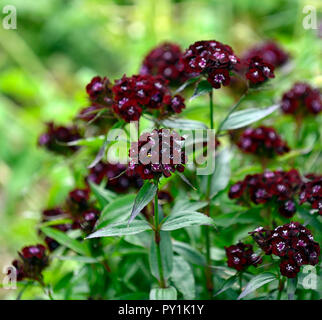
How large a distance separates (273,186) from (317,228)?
0.13 metres

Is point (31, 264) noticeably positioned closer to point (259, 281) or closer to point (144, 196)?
point (144, 196)

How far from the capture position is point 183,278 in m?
1.13

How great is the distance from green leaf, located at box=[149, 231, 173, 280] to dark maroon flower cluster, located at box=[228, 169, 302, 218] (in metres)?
0.20

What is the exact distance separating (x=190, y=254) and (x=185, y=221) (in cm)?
20

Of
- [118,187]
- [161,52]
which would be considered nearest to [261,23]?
[161,52]

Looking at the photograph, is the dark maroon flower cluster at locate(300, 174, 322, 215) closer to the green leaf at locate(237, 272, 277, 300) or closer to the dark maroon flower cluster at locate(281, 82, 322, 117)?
the green leaf at locate(237, 272, 277, 300)

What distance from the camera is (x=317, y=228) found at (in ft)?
3.61

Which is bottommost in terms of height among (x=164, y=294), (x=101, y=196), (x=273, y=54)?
(x=164, y=294)

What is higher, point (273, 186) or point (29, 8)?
point (29, 8)

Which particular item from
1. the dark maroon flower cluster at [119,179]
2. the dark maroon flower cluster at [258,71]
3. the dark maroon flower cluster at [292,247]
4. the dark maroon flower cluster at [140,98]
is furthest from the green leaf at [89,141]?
the dark maroon flower cluster at [292,247]

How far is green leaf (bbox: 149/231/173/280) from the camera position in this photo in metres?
1.07

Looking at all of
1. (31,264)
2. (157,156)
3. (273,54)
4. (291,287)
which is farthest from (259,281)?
(273,54)
